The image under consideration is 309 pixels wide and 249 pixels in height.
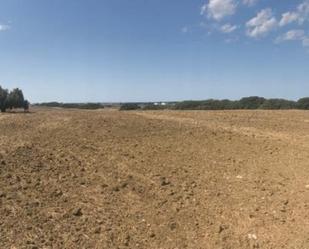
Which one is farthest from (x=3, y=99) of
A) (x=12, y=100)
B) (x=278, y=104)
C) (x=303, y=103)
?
(x=303, y=103)

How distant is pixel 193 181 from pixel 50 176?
2887 mm

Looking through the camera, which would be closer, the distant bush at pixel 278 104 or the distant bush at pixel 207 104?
the distant bush at pixel 278 104

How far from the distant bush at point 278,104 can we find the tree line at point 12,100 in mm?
26110

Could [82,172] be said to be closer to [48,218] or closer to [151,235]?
[48,218]

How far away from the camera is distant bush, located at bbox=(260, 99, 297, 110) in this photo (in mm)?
41369

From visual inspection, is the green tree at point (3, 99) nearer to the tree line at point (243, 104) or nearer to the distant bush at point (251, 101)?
the tree line at point (243, 104)

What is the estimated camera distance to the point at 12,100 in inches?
1806

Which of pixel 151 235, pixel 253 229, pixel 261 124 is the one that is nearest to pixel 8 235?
A: pixel 151 235

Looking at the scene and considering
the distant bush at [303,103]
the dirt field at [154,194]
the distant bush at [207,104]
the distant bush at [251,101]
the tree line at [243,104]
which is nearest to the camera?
the dirt field at [154,194]

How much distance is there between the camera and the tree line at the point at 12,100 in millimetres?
43844

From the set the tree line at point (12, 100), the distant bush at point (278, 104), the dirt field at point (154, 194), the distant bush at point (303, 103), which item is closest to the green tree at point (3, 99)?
the tree line at point (12, 100)

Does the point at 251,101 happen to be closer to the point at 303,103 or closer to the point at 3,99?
the point at 303,103

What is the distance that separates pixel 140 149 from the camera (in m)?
11.6

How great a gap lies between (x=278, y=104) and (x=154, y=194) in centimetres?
3822
